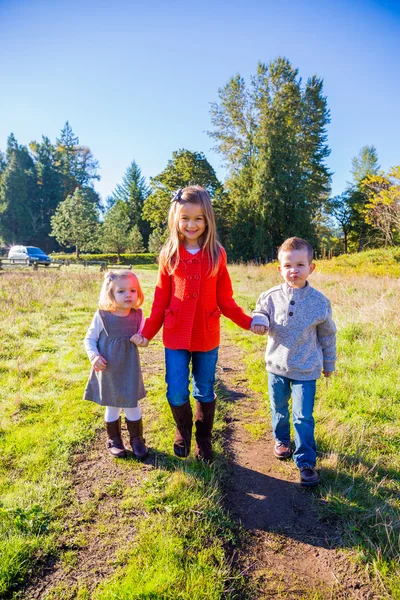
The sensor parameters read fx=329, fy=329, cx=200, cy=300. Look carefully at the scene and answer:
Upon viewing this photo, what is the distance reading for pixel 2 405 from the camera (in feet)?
11.6

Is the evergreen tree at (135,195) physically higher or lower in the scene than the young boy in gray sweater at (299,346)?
higher

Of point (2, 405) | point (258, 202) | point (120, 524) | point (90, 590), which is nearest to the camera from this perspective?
point (90, 590)

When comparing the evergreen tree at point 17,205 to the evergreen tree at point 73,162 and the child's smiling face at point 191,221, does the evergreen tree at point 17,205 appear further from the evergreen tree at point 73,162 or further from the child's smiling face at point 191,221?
the child's smiling face at point 191,221

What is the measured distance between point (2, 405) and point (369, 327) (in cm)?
540

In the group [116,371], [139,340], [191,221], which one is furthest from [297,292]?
[116,371]

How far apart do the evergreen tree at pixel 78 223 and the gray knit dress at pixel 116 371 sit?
33.9 meters

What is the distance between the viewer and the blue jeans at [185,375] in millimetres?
2545

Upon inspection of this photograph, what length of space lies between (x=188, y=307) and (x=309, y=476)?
151 cm

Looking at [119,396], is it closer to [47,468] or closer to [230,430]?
[47,468]

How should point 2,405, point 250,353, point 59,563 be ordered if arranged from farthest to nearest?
1. point 250,353
2. point 2,405
3. point 59,563

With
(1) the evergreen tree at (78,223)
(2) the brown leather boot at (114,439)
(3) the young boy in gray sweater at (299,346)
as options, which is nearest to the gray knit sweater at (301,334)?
(3) the young boy in gray sweater at (299,346)

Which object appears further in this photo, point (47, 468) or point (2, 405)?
point (2, 405)

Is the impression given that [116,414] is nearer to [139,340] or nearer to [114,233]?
[139,340]

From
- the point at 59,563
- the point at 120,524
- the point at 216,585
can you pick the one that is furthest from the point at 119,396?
the point at 216,585
